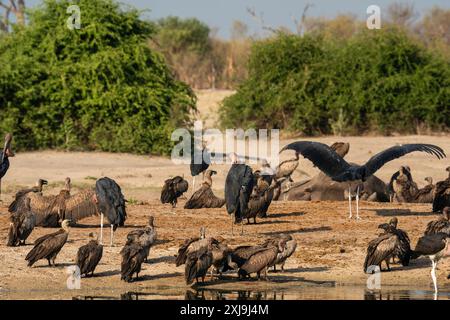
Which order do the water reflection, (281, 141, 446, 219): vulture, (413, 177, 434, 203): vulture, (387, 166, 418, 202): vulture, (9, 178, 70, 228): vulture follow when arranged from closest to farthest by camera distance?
the water reflection → (9, 178, 70, 228): vulture → (281, 141, 446, 219): vulture → (413, 177, 434, 203): vulture → (387, 166, 418, 202): vulture

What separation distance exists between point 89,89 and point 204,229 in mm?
14567

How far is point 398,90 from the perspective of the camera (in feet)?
105

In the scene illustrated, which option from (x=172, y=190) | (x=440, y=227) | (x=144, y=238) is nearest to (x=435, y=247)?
(x=440, y=227)

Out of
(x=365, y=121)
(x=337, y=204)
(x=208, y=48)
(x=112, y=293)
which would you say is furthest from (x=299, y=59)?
(x=208, y=48)

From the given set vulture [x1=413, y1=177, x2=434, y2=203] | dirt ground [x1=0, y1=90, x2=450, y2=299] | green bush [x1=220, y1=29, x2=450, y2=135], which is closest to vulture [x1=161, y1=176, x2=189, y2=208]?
dirt ground [x1=0, y1=90, x2=450, y2=299]

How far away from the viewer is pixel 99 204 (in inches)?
579

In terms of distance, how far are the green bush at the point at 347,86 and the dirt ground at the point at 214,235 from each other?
7.54 m

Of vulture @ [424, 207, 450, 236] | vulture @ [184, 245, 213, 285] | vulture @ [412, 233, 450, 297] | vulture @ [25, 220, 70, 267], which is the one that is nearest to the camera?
vulture @ [184, 245, 213, 285]

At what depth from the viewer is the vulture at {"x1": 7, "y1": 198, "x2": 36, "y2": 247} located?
14.1m

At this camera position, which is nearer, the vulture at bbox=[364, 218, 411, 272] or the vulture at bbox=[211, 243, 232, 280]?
the vulture at bbox=[211, 243, 232, 280]

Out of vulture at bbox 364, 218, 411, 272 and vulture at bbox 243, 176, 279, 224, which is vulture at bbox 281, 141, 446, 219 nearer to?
vulture at bbox 243, 176, 279, 224

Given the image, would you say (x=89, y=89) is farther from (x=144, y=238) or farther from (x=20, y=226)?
(x=144, y=238)
